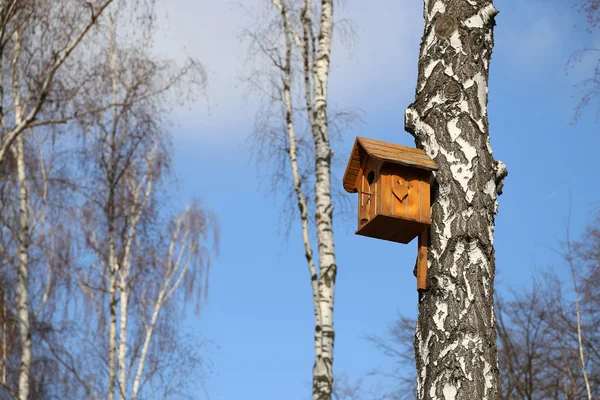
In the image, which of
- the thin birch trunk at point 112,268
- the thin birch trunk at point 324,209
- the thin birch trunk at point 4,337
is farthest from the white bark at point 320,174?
the thin birch trunk at point 4,337

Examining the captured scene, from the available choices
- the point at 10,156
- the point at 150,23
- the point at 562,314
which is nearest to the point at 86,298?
the point at 10,156

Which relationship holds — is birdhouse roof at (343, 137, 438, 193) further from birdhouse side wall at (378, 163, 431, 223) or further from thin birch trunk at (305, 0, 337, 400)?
thin birch trunk at (305, 0, 337, 400)

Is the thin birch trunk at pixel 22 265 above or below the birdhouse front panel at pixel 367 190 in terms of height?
above

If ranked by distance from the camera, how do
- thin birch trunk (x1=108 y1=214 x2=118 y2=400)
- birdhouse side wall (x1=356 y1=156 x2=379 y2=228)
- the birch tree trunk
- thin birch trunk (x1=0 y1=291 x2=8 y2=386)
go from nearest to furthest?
the birch tree trunk < birdhouse side wall (x1=356 y1=156 x2=379 y2=228) < thin birch trunk (x1=108 y1=214 x2=118 y2=400) < thin birch trunk (x1=0 y1=291 x2=8 y2=386)

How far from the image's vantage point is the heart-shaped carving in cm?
A: 405

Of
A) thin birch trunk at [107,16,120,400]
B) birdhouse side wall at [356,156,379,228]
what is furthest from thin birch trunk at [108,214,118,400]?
birdhouse side wall at [356,156,379,228]

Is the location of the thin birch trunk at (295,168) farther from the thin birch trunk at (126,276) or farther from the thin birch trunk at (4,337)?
the thin birch trunk at (4,337)

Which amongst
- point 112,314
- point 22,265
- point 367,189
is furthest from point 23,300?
point 367,189

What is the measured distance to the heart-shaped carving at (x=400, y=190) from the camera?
4051 mm

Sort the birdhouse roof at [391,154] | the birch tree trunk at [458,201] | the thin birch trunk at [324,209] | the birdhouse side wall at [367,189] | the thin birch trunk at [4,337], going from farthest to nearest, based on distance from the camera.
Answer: the thin birch trunk at [4,337]
the thin birch trunk at [324,209]
the birdhouse side wall at [367,189]
the birdhouse roof at [391,154]
the birch tree trunk at [458,201]

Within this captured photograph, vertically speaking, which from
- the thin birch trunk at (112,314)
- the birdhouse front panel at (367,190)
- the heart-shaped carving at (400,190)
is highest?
the thin birch trunk at (112,314)

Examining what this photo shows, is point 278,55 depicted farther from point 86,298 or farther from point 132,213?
point 86,298

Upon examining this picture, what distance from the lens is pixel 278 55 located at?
10.5 m

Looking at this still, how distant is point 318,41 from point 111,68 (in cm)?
415
